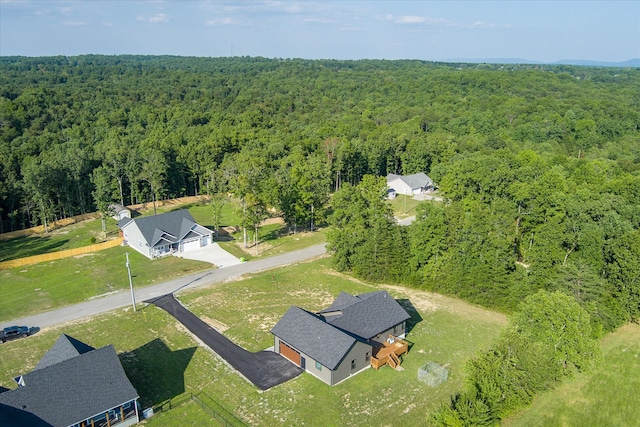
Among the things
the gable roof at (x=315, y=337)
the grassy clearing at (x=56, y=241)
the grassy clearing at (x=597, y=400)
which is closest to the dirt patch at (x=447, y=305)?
the grassy clearing at (x=597, y=400)

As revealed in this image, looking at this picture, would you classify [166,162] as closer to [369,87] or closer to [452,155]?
[452,155]

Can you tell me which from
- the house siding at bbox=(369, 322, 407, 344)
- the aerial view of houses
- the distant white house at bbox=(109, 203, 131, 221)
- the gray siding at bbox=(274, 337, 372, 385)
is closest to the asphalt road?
the aerial view of houses

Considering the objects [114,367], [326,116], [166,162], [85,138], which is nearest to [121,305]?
[114,367]

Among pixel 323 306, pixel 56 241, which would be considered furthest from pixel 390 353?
pixel 56 241

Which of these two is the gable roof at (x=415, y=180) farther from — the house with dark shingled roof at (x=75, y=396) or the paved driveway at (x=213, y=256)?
the house with dark shingled roof at (x=75, y=396)

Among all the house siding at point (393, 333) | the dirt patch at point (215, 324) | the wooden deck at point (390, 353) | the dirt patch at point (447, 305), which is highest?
the house siding at point (393, 333)

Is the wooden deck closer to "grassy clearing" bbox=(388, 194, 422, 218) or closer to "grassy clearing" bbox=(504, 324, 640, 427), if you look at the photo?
"grassy clearing" bbox=(504, 324, 640, 427)

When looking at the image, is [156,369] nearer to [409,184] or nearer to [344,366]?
[344,366]
